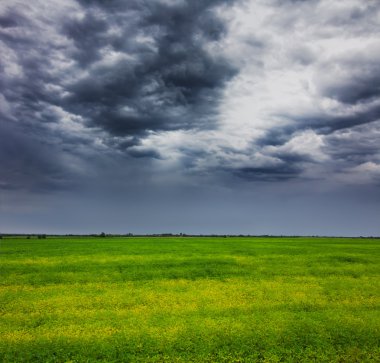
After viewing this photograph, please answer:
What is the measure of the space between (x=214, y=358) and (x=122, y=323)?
501 cm

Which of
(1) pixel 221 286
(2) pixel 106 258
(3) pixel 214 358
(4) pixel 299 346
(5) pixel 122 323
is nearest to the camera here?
(3) pixel 214 358

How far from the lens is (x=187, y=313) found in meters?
17.5

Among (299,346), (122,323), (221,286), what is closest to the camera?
(299,346)

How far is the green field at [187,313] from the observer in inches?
525

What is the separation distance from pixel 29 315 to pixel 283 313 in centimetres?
1284

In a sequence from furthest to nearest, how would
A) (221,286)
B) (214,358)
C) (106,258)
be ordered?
1. (106,258)
2. (221,286)
3. (214,358)

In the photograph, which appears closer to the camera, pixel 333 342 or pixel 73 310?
pixel 333 342

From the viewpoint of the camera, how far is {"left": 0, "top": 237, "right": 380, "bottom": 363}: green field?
13.3m

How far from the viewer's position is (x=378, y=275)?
29.2 meters

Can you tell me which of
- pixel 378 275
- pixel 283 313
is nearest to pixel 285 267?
pixel 378 275

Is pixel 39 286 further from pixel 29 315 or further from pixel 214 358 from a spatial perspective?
pixel 214 358

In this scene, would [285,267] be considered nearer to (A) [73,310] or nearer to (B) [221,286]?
(B) [221,286]

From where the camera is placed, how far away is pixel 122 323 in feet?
52.2

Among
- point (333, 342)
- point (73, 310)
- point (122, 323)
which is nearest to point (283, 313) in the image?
point (333, 342)
